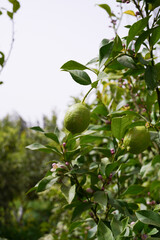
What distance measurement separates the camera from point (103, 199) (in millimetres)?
674

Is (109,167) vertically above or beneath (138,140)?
beneath

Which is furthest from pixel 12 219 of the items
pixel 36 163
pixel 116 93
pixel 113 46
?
pixel 113 46

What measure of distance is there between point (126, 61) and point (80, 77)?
129mm

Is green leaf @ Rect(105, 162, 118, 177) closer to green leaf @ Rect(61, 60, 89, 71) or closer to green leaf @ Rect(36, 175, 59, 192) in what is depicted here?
green leaf @ Rect(36, 175, 59, 192)

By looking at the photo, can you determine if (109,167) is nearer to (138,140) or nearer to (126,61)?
(138,140)

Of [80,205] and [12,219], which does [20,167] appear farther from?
[80,205]

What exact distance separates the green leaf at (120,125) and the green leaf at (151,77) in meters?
0.12

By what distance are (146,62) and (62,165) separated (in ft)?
1.28

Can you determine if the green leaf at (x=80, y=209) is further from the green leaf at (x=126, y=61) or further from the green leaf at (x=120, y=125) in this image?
the green leaf at (x=126, y=61)

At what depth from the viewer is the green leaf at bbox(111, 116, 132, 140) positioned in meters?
0.67

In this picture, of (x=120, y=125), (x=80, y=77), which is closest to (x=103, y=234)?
(x=120, y=125)

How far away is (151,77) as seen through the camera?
0.62m

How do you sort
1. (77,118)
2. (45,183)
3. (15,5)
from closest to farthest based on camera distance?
(77,118), (45,183), (15,5)

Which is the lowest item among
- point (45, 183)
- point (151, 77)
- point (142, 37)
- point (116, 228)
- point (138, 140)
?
point (116, 228)
